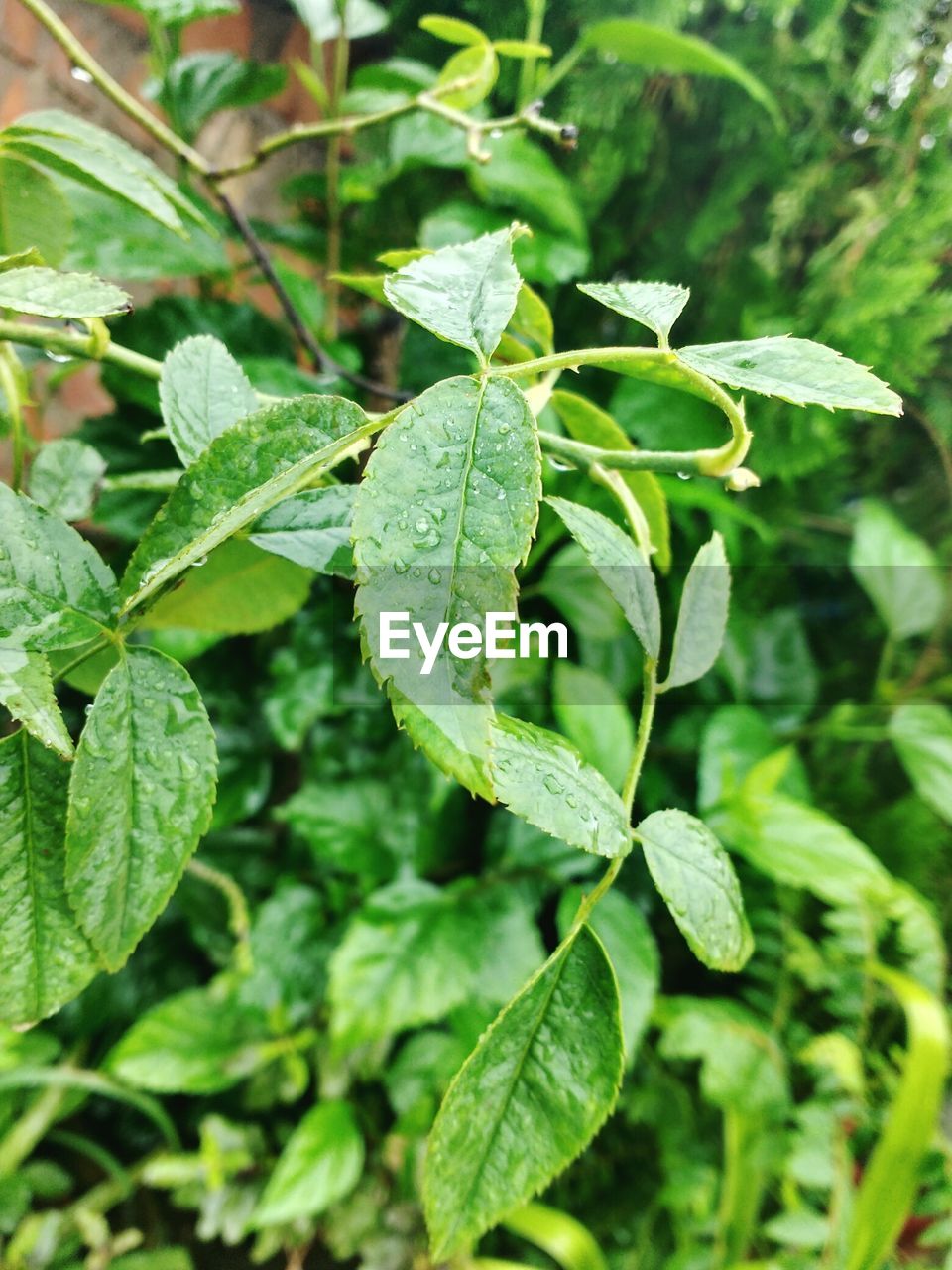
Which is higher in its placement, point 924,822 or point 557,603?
point 557,603

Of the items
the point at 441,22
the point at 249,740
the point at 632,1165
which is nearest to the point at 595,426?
the point at 441,22

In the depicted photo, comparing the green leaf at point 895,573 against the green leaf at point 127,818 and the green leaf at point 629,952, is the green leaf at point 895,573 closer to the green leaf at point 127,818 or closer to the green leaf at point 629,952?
the green leaf at point 629,952

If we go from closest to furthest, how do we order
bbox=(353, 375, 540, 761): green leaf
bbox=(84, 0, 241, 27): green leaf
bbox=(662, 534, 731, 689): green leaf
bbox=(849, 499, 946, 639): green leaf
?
bbox=(353, 375, 540, 761): green leaf → bbox=(662, 534, 731, 689): green leaf → bbox=(84, 0, 241, 27): green leaf → bbox=(849, 499, 946, 639): green leaf

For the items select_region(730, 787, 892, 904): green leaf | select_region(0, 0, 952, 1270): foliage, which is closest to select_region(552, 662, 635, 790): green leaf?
select_region(0, 0, 952, 1270): foliage

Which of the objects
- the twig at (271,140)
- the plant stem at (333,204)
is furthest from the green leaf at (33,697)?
the plant stem at (333,204)

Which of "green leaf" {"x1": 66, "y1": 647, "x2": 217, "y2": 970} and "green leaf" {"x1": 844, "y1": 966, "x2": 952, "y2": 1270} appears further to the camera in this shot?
"green leaf" {"x1": 844, "y1": 966, "x2": 952, "y2": 1270}

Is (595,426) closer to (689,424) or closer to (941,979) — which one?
(689,424)

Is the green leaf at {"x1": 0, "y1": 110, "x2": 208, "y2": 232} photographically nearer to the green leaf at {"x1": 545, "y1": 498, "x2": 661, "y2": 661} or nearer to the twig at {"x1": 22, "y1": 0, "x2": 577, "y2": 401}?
the twig at {"x1": 22, "y1": 0, "x2": 577, "y2": 401}

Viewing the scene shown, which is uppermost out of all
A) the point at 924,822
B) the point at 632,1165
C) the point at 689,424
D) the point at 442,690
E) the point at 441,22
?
the point at 441,22
